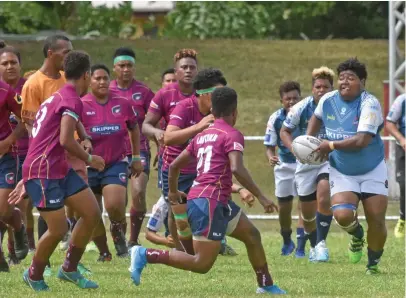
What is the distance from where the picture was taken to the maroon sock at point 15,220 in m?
12.0

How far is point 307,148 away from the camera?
1157 centimetres

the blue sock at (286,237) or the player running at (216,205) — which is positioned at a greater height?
the player running at (216,205)

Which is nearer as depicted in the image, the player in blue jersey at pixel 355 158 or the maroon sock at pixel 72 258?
the maroon sock at pixel 72 258

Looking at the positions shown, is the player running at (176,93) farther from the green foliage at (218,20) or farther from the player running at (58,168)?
the green foliage at (218,20)

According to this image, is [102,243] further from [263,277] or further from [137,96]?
[263,277]

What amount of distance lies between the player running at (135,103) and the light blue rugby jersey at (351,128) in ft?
10.7

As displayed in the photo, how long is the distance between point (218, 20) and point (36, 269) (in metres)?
25.5

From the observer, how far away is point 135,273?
31.9 ft

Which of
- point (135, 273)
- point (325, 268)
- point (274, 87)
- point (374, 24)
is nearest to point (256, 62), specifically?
point (274, 87)

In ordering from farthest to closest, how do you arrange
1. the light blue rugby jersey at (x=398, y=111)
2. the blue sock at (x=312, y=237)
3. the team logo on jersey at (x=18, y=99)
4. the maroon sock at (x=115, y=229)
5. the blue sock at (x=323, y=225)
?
the light blue rugby jersey at (x=398, y=111), the blue sock at (x=312, y=237), the blue sock at (x=323, y=225), the maroon sock at (x=115, y=229), the team logo on jersey at (x=18, y=99)

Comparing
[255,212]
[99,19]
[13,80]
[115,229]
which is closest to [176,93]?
→ [115,229]

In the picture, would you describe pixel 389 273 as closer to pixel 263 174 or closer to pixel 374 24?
pixel 263 174

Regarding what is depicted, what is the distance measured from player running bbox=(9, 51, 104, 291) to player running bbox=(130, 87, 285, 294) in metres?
0.66

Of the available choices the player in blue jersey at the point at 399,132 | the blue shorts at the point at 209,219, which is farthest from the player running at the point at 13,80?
the player in blue jersey at the point at 399,132
